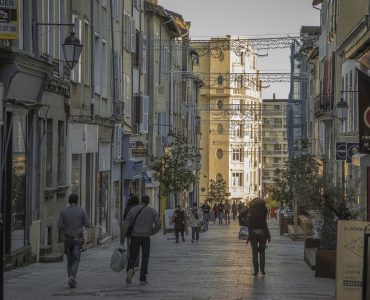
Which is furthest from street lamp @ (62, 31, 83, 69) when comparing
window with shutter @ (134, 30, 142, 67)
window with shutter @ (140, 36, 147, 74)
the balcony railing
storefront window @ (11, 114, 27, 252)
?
window with shutter @ (140, 36, 147, 74)

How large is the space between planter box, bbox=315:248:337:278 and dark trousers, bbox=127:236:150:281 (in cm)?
391

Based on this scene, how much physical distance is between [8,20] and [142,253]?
5.95 metres

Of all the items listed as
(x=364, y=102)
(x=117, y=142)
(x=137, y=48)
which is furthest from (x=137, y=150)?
(x=364, y=102)

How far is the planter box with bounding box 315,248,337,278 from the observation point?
21.6 m

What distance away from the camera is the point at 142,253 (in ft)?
63.8

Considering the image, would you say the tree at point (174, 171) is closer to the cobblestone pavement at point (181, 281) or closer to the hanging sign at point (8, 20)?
the cobblestone pavement at point (181, 281)

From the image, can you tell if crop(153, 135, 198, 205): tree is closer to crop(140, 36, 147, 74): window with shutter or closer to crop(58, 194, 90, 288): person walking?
crop(140, 36, 147, 74): window with shutter

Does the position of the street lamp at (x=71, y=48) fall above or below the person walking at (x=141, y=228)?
above

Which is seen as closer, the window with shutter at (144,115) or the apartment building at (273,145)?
the window with shutter at (144,115)

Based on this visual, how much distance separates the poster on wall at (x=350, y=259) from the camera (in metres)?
14.8

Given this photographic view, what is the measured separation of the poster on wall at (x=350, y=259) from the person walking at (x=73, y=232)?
18.1 ft

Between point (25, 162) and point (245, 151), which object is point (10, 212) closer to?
point (25, 162)

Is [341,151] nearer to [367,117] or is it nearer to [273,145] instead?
[367,117]

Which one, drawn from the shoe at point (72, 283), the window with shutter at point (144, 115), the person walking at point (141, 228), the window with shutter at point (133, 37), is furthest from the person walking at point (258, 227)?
the window with shutter at point (144, 115)
